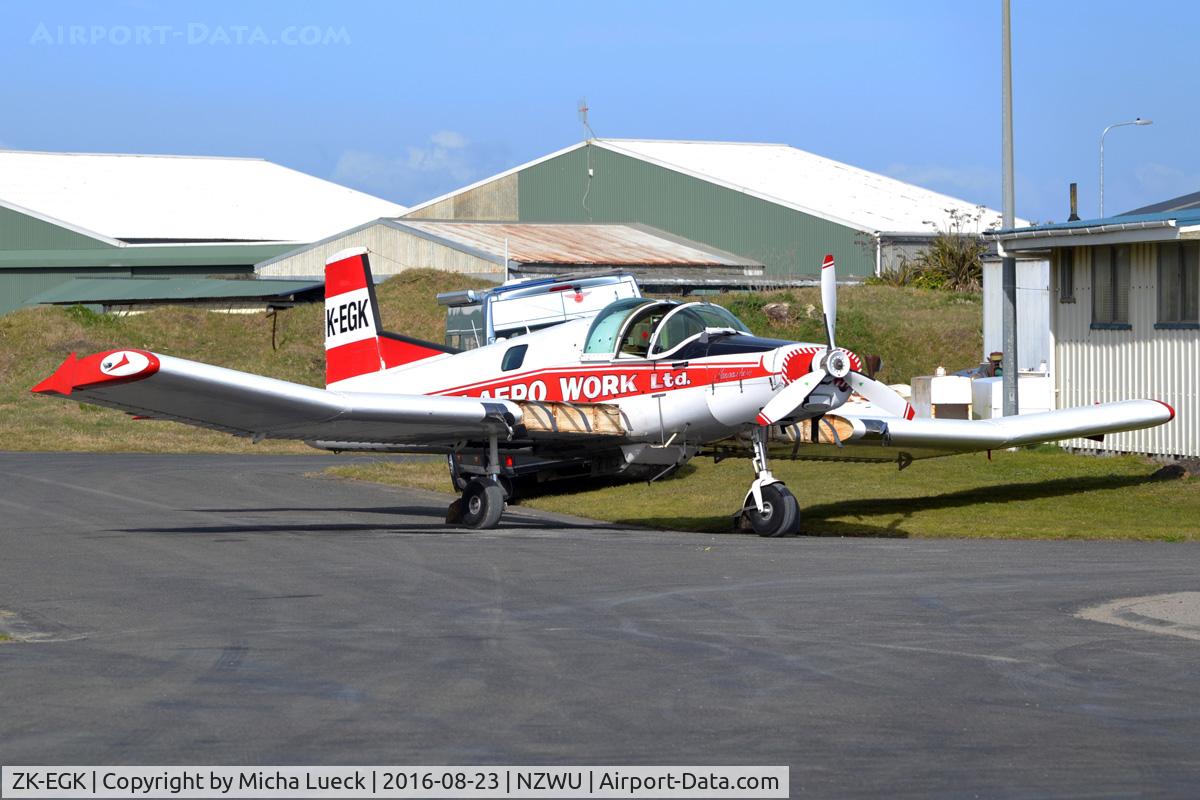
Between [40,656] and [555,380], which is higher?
[555,380]

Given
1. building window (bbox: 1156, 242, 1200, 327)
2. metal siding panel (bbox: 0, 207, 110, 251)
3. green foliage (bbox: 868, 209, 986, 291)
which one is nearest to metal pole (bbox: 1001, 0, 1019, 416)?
building window (bbox: 1156, 242, 1200, 327)

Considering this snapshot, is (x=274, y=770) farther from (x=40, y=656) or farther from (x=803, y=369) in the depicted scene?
(x=803, y=369)

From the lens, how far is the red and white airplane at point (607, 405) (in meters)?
16.8

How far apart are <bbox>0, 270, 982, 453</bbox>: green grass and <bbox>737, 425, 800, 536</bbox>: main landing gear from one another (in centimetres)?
2030

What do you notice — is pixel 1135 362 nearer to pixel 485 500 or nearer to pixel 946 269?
pixel 485 500

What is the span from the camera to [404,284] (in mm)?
50406

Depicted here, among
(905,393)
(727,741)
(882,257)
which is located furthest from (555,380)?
(882,257)

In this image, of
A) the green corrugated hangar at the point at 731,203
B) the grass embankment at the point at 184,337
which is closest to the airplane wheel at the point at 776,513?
the grass embankment at the point at 184,337

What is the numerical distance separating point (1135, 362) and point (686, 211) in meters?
38.1

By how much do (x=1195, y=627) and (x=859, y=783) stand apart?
5.15m

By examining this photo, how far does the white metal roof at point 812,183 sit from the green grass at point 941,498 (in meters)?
32.4

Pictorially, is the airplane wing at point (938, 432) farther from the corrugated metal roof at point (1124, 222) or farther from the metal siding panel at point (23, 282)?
the metal siding panel at point (23, 282)

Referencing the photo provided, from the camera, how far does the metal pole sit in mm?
26859

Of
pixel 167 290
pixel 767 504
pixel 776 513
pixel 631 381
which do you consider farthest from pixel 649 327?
pixel 167 290
